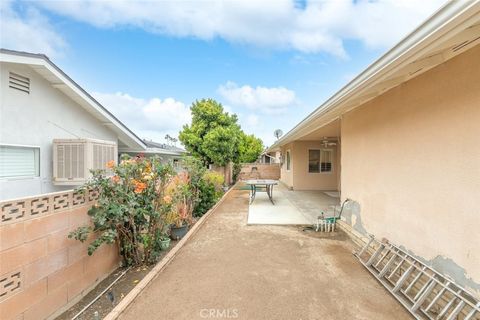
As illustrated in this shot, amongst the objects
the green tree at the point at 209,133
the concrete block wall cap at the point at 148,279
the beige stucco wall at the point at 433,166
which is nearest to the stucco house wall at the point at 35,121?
the concrete block wall cap at the point at 148,279

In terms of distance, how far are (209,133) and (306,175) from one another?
5.77 metres

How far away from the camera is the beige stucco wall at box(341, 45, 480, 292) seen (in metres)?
2.60

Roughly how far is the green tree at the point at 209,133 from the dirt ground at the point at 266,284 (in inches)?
309

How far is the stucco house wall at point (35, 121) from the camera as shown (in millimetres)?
4383

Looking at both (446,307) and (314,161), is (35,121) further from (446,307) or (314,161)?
(314,161)

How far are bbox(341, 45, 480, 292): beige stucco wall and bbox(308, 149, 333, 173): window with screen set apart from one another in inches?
323

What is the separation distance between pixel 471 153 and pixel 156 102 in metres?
18.3

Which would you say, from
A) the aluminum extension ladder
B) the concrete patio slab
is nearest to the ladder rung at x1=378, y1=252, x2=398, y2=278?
the aluminum extension ladder

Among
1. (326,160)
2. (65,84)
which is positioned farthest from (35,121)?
(326,160)

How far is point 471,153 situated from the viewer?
2.61 meters

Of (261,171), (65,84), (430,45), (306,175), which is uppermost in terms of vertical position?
(65,84)

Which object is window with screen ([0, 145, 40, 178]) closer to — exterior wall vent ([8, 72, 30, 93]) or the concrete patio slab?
exterior wall vent ([8, 72, 30, 93])

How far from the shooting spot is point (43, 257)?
2.72m

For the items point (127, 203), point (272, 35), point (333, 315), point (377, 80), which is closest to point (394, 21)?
point (377, 80)
